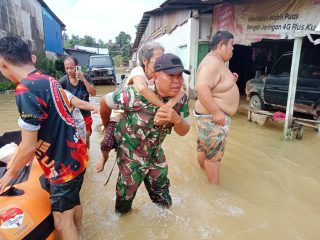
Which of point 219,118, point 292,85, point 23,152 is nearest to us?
point 23,152

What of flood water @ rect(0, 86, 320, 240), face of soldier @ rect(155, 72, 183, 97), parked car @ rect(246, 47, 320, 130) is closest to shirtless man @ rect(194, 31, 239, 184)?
flood water @ rect(0, 86, 320, 240)

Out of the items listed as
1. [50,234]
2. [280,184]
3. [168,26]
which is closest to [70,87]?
[50,234]

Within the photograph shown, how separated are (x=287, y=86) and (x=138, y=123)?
5.97 metres

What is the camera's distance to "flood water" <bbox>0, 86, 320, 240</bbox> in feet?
9.87

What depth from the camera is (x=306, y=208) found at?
11.2 ft

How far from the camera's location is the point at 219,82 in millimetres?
3480

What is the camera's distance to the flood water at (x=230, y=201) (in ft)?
9.87

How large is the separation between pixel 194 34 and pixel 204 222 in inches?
334

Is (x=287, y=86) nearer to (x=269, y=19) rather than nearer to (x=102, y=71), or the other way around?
(x=269, y=19)

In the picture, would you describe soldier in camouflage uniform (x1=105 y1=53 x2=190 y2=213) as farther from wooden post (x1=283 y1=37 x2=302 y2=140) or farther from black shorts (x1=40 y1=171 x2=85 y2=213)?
wooden post (x1=283 y1=37 x2=302 y2=140)

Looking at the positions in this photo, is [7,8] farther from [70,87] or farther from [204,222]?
[204,222]

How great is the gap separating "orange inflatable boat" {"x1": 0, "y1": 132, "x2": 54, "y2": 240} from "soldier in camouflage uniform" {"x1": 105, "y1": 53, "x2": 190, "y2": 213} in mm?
705

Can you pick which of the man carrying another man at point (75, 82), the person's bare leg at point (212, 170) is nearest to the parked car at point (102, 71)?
the man carrying another man at point (75, 82)

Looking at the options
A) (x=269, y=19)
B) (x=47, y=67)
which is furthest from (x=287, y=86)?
(x=47, y=67)
